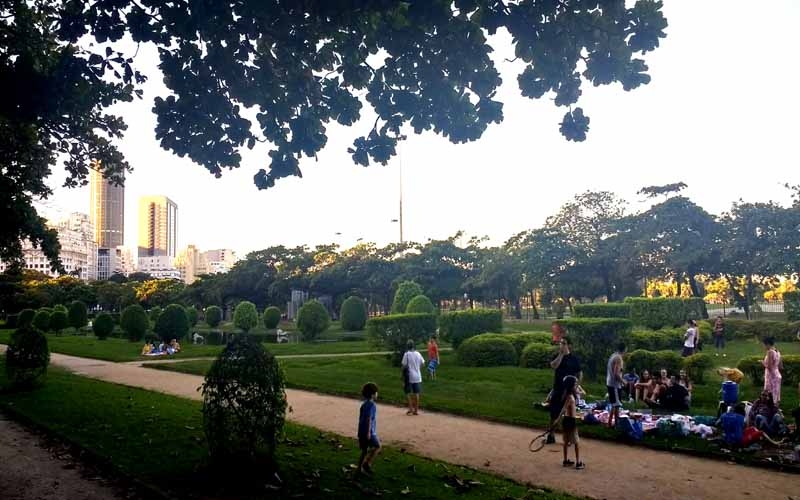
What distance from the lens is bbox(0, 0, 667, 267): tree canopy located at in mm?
5949

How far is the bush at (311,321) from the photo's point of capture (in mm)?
37250

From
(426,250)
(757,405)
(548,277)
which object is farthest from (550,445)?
(426,250)

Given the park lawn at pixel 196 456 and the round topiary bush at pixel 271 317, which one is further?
the round topiary bush at pixel 271 317

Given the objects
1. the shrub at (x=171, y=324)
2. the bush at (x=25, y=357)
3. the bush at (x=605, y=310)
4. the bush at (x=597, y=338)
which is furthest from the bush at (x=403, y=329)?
the shrub at (x=171, y=324)

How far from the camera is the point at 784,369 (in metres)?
Answer: 14.9

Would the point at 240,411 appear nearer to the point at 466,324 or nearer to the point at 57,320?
the point at 466,324

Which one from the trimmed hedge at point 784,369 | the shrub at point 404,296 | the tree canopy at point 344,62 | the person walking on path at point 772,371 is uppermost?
the tree canopy at point 344,62

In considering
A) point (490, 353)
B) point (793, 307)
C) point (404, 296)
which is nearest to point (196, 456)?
point (490, 353)

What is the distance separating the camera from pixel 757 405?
10023mm

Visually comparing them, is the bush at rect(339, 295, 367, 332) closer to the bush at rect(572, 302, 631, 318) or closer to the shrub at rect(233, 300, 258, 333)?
the shrub at rect(233, 300, 258, 333)

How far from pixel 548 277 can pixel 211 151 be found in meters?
40.8

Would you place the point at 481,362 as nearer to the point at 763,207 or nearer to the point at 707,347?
the point at 707,347

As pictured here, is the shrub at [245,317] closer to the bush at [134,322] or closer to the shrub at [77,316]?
the bush at [134,322]

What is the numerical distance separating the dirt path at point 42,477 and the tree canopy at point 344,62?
3.99 m
